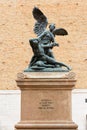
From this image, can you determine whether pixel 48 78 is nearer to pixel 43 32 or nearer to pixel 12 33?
pixel 43 32

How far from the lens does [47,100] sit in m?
15.5

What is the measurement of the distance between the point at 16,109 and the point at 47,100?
434 inches

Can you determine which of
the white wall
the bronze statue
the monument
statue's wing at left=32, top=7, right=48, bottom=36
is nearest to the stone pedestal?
the monument

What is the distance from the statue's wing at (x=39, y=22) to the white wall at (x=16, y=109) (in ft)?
33.1

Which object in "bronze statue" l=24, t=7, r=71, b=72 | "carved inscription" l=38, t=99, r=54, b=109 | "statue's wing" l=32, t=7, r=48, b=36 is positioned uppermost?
"statue's wing" l=32, t=7, r=48, b=36

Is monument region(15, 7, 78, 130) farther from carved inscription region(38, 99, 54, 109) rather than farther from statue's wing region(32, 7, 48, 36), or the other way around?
statue's wing region(32, 7, 48, 36)

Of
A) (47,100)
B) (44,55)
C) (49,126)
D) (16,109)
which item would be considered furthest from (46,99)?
(16,109)

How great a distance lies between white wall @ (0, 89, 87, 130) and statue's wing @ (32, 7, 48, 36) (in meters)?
10.1

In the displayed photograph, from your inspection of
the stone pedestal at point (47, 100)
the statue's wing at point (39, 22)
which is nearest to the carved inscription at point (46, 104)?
the stone pedestal at point (47, 100)

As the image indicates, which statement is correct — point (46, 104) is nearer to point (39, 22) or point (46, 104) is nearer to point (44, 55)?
point (44, 55)

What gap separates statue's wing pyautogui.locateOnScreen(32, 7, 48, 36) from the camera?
16.6m

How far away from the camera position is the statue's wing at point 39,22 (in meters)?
16.6

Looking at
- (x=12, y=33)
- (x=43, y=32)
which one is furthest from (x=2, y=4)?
(x=43, y=32)

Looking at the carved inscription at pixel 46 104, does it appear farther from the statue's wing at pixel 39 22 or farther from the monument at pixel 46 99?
the statue's wing at pixel 39 22
